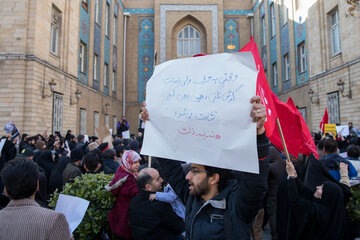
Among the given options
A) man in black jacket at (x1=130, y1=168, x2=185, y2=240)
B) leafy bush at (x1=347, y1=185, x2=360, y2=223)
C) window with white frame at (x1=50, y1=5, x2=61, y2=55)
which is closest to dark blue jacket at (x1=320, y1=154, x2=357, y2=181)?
leafy bush at (x1=347, y1=185, x2=360, y2=223)

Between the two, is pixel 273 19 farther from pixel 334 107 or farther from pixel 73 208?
pixel 73 208

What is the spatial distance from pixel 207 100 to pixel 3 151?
650cm

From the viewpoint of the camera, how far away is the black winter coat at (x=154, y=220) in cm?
289

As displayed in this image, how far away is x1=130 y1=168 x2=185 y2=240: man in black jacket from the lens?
290cm

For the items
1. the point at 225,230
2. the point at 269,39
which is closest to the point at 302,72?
the point at 269,39

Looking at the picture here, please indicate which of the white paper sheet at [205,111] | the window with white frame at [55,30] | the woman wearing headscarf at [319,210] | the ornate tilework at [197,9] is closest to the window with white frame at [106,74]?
the ornate tilework at [197,9]

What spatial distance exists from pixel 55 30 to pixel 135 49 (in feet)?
39.3

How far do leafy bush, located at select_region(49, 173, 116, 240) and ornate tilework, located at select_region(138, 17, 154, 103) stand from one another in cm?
2101

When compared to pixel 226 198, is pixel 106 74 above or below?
above

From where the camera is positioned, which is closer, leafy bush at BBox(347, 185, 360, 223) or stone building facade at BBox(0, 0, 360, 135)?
leafy bush at BBox(347, 185, 360, 223)

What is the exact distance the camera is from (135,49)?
24594mm

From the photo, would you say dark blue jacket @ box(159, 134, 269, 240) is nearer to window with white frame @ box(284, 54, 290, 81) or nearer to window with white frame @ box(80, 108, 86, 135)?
window with white frame @ box(80, 108, 86, 135)

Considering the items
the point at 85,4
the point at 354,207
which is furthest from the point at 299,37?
the point at 354,207

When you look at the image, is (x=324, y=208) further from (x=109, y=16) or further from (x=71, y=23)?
(x=109, y=16)
